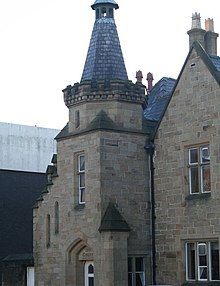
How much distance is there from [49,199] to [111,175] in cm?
364

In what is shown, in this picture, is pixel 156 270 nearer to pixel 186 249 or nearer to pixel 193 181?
pixel 186 249

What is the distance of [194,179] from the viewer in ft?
85.4

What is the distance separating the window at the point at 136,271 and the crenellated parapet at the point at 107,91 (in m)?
5.88

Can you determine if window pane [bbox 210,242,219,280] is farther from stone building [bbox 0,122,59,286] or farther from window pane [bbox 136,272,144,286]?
stone building [bbox 0,122,59,286]

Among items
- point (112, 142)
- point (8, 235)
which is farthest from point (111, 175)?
point (8, 235)

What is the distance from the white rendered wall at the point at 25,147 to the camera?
137 feet

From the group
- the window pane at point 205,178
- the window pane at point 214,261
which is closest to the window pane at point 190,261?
the window pane at point 214,261

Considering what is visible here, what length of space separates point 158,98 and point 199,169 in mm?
6138

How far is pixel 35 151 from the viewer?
43.2 m

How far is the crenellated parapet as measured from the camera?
2738 centimetres

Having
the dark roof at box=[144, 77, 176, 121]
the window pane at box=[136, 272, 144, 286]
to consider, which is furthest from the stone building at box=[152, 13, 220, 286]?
the dark roof at box=[144, 77, 176, 121]

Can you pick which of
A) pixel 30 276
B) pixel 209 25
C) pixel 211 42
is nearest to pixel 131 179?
pixel 211 42

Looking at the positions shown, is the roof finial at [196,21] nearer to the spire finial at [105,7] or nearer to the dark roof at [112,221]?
the spire finial at [105,7]

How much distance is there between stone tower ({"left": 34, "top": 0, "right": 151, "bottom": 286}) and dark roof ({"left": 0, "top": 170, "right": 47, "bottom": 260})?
425 inches
